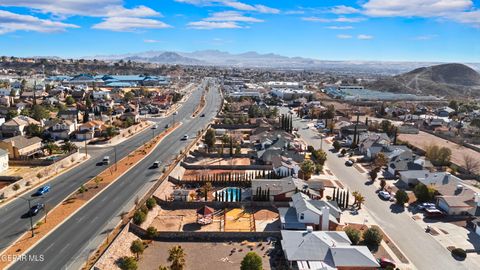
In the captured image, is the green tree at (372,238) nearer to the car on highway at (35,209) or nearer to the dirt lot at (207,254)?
the dirt lot at (207,254)

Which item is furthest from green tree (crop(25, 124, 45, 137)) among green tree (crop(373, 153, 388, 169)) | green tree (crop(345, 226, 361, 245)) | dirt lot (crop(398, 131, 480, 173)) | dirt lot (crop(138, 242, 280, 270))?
dirt lot (crop(398, 131, 480, 173))

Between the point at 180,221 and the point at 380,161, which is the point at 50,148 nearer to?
the point at 180,221

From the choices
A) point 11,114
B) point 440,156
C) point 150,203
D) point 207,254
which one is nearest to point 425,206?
point 440,156

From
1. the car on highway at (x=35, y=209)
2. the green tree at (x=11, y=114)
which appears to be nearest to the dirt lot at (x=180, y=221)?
the car on highway at (x=35, y=209)

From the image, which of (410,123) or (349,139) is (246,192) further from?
(410,123)

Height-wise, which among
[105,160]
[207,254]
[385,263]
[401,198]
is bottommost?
[207,254]

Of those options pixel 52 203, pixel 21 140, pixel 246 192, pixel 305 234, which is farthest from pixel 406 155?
pixel 21 140
